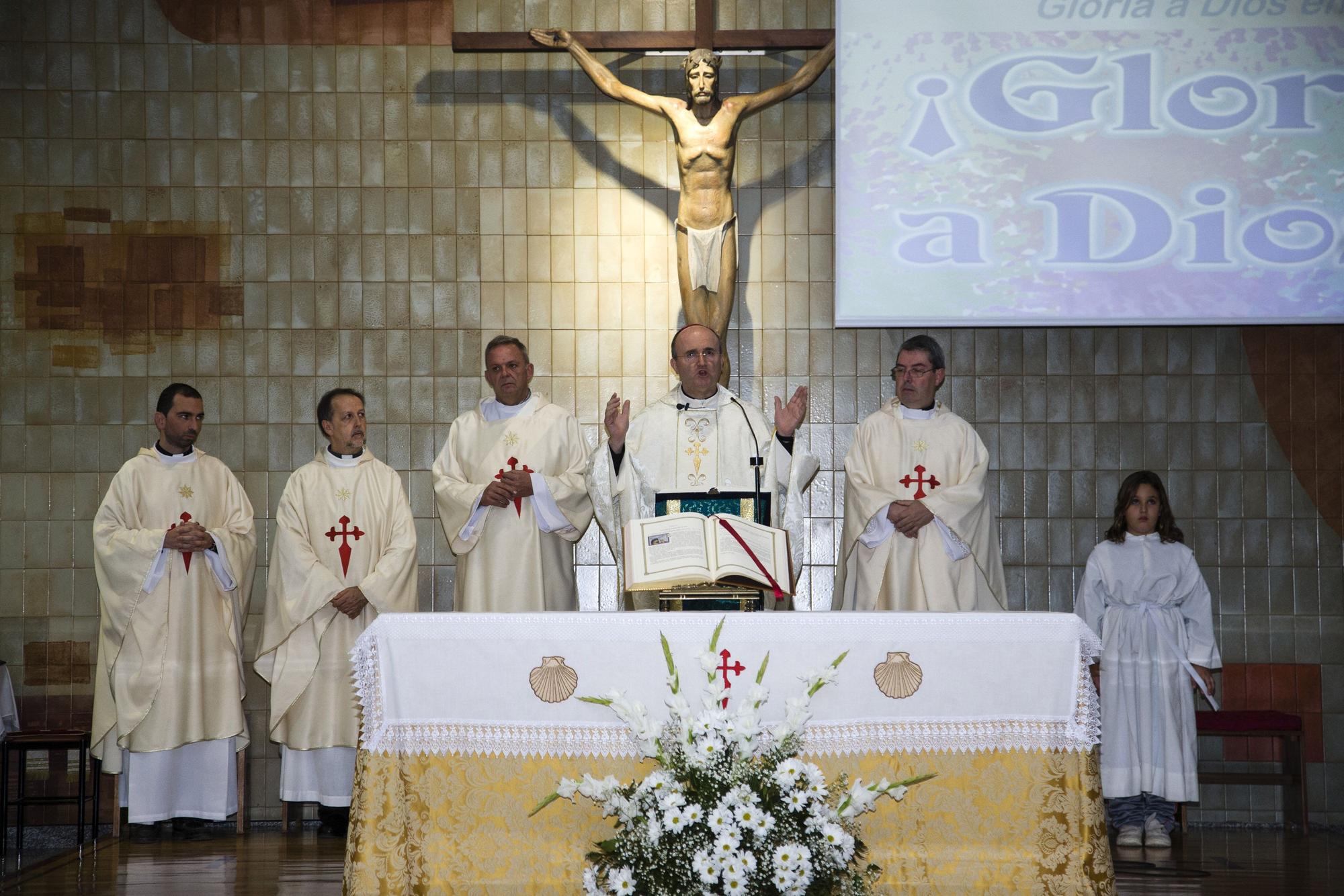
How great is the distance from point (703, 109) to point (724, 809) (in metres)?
4.50

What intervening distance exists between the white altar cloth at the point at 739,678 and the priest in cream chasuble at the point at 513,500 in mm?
2179

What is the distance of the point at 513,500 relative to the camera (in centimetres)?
616

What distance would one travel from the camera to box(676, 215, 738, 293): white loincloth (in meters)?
6.99

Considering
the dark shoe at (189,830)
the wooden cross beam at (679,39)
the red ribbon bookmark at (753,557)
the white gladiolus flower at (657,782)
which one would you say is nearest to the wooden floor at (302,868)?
the dark shoe at (189,830)

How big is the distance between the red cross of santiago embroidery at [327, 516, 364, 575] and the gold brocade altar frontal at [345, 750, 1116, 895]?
2.72 meters

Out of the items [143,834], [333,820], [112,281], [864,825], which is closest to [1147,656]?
[864,825]

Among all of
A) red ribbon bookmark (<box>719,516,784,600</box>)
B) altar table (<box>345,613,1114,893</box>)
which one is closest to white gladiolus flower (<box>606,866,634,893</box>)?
altar table (<box>345,613,1114,893</box>)

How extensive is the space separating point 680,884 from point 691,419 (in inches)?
89.0

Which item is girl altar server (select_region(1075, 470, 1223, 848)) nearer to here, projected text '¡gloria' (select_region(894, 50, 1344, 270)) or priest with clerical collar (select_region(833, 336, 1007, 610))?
priest with clerical collar (select_region(833, 336, 1007, 610))

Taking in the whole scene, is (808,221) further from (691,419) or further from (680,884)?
(680,884)

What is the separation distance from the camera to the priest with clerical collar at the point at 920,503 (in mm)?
6090

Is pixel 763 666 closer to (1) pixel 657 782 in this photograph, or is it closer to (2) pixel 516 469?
(1) pixel 657 782

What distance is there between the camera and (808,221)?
295 inches

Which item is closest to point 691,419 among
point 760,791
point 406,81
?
point 760,791
